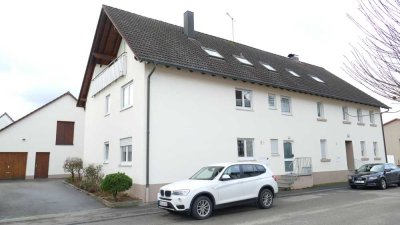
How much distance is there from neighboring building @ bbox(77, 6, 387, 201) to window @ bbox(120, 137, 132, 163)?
5cm

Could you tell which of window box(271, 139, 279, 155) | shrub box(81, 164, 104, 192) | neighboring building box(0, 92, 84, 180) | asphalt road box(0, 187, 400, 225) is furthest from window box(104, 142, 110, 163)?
neighboring building box(0, 92, 84, 180)

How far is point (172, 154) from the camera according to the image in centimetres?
1520

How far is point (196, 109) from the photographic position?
16.5 meters

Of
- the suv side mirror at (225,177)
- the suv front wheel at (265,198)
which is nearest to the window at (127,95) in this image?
the suv side mirror at (225,177)

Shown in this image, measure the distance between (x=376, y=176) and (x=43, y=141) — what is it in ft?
82.5

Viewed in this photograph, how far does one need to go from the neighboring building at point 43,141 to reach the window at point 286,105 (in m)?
18.7

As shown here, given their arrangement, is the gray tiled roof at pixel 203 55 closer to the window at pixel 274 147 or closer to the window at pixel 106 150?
the window at pixel 274 147

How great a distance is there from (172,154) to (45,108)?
18.7m

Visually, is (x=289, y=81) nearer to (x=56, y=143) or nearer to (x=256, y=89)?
(x=256, y=89)

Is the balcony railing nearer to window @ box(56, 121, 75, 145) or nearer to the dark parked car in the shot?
window @ box(56, 121, 75, 145)

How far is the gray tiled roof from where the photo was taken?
16.0 meters

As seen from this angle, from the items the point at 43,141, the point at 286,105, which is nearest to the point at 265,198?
the point at 286,105

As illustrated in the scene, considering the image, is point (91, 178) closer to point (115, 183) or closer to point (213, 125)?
point (115, 183)

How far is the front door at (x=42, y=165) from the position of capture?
28.1m
